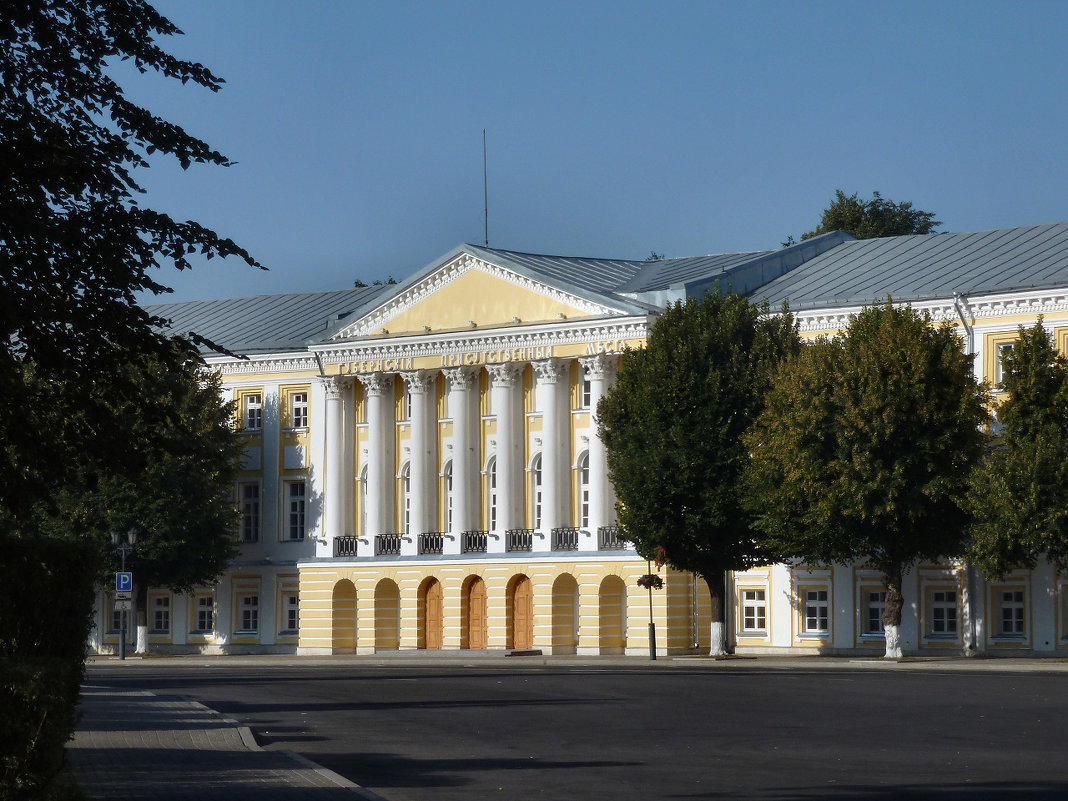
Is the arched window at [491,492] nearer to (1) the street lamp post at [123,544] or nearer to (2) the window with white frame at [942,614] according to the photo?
(1) the street lamp post at [123,544]

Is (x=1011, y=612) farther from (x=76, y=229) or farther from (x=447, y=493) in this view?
(x=76, y=229)

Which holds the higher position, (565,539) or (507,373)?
(507,373)

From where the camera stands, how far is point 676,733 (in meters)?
26.0

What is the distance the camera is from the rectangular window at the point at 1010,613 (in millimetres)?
60219

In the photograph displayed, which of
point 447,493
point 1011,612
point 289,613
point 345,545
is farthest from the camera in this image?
point 289,613

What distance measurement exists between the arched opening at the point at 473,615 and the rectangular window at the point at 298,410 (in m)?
11.2

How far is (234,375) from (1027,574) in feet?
116

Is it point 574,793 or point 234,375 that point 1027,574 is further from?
point 574,793

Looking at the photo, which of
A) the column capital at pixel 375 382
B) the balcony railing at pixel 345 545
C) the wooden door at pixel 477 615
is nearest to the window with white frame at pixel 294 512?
the balcony railing at pixel 345 545

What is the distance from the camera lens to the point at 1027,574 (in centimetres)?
5997

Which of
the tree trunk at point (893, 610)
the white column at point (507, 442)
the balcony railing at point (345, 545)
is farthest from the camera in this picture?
the balcony railing at point (345, 545)

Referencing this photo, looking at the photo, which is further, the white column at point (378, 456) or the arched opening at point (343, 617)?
the arched opening at point (343, 617)

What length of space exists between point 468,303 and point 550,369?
4.66 metres

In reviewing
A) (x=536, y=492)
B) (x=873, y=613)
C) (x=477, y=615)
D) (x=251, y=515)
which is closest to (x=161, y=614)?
(x=251, y=515)
